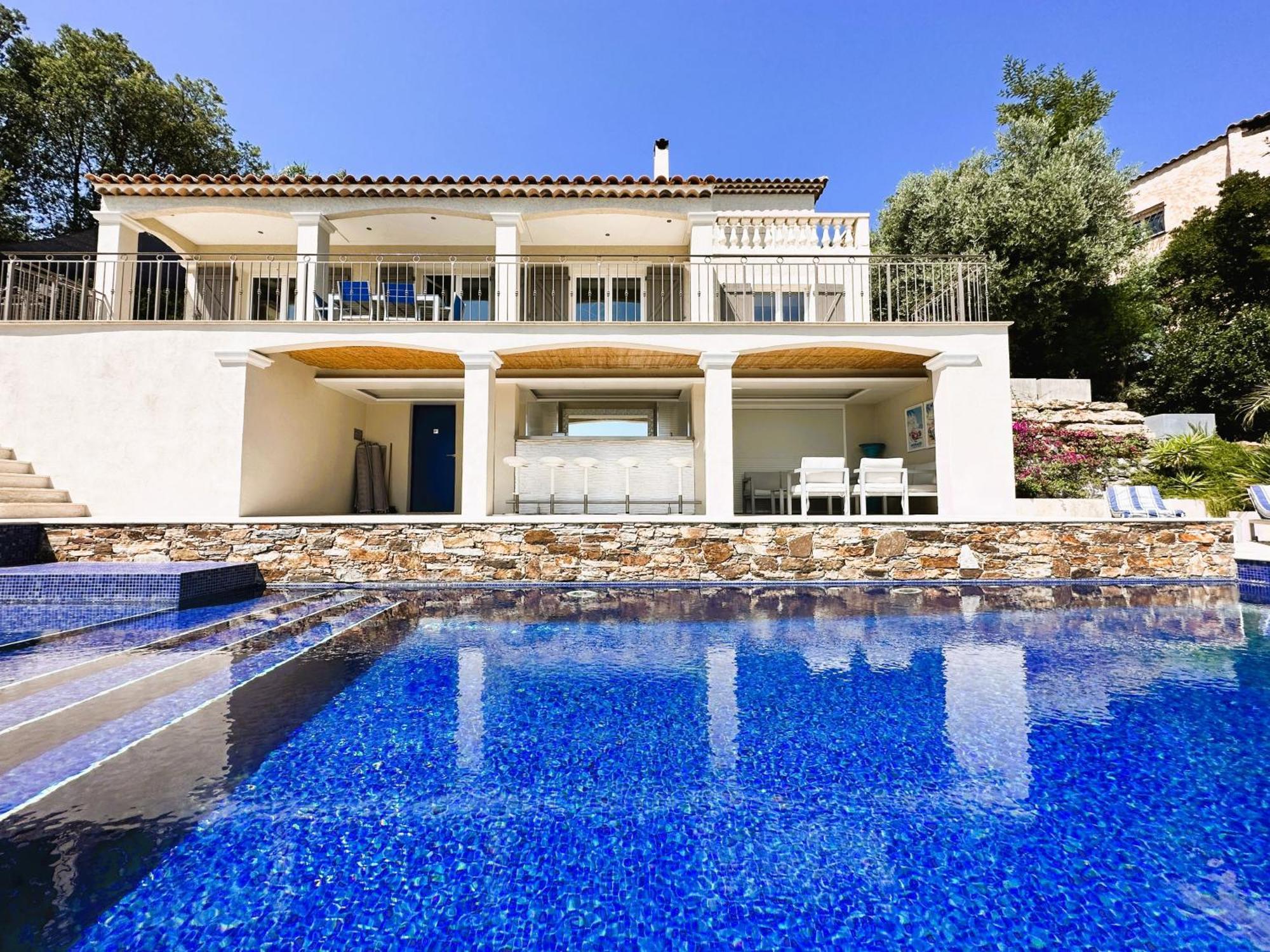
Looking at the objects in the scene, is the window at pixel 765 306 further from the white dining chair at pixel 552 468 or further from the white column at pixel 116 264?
the white column at pixel 116 264

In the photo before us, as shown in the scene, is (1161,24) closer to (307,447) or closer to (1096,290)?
(1096,290)

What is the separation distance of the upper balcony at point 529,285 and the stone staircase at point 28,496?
7.50 ft

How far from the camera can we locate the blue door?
1403 centimetres

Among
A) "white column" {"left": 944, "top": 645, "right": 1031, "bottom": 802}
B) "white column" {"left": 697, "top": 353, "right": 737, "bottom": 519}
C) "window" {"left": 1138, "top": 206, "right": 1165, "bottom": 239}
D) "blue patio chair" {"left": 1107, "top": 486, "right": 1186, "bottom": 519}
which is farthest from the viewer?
"window" {"left": 1138, "top": 206, "right": 1165, "bottom": 239}

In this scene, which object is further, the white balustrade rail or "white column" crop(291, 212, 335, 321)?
the white balustrade rail

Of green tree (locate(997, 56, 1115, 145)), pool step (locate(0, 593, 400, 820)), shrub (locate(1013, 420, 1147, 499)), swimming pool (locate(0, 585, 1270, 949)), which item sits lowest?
swimming pool (locate(0, 585, 1270, 949))

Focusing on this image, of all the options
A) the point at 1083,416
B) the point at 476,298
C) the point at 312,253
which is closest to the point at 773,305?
the point at 476,298

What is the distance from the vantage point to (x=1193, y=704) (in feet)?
12.5

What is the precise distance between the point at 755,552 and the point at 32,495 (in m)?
9.99

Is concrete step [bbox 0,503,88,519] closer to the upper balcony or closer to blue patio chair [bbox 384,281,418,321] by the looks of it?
the upper balcony

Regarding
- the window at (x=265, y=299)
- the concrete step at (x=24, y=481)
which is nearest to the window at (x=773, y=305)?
the window at (x=265, y=299)

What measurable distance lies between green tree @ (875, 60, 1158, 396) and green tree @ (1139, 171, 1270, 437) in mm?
926

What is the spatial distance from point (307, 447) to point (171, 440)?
221cm

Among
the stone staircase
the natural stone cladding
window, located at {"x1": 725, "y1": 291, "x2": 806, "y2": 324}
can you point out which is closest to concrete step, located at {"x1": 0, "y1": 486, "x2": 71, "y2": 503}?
the stone staircase
